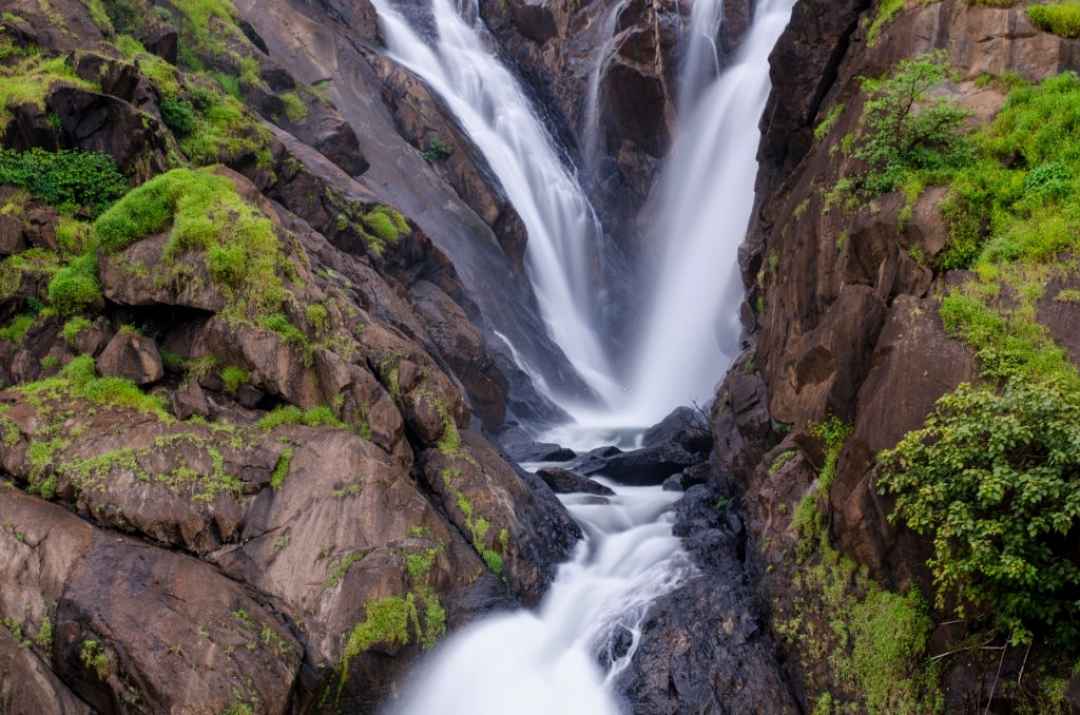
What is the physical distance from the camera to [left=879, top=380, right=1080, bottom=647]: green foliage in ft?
23.3

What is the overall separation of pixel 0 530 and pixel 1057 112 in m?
15.1

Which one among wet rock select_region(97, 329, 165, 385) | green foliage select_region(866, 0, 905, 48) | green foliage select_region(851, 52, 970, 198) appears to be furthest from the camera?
green foliage select_region(866, 0, 905, 48)

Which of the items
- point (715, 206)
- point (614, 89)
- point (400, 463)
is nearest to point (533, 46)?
point (614, 89)

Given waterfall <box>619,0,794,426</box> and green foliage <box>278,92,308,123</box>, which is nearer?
green foliage <box>278,92,308,123</box>

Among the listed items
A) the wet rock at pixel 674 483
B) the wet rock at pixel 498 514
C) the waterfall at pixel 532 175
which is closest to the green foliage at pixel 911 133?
the wet rock at pixel 498 514

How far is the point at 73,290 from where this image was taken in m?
12.2

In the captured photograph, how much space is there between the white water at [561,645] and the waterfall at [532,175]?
14245 mm

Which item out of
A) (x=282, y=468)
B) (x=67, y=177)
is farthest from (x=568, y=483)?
(x=67, y=177)

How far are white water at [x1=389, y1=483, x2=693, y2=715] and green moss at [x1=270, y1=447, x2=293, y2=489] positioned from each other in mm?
3373

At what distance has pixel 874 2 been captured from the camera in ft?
50.0

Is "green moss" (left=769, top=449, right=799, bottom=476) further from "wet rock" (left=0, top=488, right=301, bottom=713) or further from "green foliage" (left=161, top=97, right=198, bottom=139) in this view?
"green foliage" (left=161, top=97, right=198, bottom=139)

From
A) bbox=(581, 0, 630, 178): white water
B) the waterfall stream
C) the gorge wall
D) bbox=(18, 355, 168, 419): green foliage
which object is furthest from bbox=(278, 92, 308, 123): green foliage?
bbox=(581, 0, 630, 178): white water

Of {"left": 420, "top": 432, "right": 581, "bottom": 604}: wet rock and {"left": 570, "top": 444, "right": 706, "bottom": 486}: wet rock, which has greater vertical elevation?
{"left": 570, "top": 444, "right": 706, "bottom": 486}: wet rock

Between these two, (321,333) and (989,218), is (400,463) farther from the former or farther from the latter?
(989,218)
